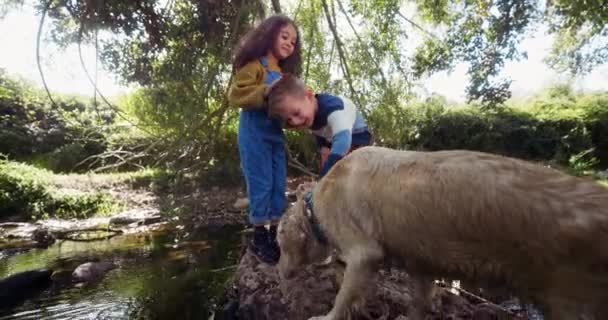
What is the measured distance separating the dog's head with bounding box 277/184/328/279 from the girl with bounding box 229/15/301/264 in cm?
81

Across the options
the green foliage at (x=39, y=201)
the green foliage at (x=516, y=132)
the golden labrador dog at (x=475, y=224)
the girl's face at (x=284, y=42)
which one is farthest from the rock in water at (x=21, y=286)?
the green foliage at (x=516, y=132)

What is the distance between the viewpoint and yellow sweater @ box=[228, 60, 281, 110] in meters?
4.08

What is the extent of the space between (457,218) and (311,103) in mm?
2026

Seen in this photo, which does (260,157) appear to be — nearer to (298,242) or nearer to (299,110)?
(299,110)

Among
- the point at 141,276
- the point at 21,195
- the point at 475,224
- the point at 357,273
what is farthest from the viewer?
the point at 21,195

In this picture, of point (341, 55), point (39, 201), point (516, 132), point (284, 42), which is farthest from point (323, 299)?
point (516, 132)

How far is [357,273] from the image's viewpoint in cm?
277

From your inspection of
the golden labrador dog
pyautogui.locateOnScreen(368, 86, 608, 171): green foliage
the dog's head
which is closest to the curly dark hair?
the dog's head

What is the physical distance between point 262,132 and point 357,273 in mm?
2048

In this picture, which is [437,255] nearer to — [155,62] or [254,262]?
[254,262]

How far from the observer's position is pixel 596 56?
59.1ft

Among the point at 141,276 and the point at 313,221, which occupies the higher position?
the point at 313,221

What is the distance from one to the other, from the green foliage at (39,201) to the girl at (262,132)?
1033 cm

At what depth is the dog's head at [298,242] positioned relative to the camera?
3.40 meters
